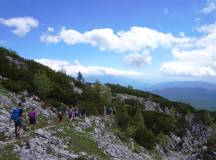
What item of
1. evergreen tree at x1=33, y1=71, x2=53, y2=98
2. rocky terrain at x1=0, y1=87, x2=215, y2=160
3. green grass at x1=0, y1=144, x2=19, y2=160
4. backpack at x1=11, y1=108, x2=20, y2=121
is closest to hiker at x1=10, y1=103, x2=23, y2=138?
backpack at x1=11, y1=108, x2=20, y2=121

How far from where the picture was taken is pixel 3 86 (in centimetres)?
4919

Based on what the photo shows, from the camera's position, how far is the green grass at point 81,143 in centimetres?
3046

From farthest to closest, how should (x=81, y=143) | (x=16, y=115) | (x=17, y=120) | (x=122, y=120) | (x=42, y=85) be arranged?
(x=122, y=120) → (x=42, y=85) → (x=81, y=143) → (x=16, y=115) → (x=17, y=120)

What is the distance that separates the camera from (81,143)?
32812 mm

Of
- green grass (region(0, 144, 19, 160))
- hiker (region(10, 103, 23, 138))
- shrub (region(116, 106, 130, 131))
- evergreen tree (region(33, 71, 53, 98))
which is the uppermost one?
evergreen tree (region(33, 71, 53, 98))

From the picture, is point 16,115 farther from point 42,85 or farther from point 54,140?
point 42,85

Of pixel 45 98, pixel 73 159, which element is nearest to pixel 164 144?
pixel 45 98

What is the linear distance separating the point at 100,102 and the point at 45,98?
20805mm

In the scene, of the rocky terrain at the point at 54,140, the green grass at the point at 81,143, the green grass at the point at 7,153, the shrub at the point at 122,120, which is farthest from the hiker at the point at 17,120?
the shrub at the point at 122,120

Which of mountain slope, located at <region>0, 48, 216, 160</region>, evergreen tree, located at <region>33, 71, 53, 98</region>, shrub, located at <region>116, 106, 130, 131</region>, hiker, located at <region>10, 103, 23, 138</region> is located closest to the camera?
hiker, located at <region>10, 103, 23, 138</region>

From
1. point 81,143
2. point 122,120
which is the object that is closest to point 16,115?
point 81,143

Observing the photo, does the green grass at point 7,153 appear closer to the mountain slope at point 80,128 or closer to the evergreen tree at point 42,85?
the mountain slope at point 80,128

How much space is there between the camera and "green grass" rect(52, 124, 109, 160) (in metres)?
30.5

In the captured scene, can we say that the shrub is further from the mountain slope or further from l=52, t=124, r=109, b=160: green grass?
l=52, t=124, r=109, b=160: green grass
